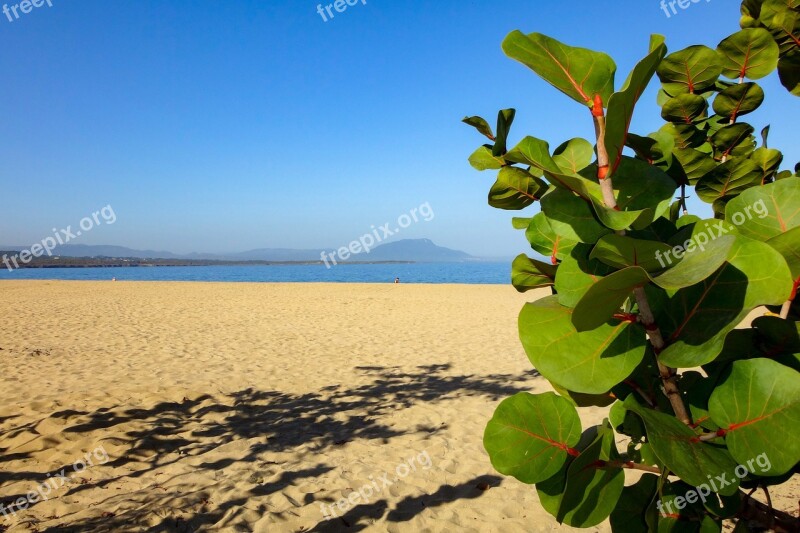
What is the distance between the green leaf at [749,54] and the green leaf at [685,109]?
96 millimetres

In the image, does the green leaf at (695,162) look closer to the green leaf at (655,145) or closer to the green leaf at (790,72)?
the green leaf at (655,145)

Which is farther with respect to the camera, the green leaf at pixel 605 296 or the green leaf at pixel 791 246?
the green leaf at pixel 791 246

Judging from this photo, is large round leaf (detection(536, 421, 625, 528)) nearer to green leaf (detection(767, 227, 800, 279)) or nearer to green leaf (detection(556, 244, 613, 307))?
green leaf (detection(556, 244, 613, 307))

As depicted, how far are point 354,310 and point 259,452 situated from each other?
45.8ft

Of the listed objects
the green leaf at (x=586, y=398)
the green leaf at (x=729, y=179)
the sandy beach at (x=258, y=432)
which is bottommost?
the sandy beach at (x=258, y=432)

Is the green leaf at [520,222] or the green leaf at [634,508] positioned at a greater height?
the green leaf at [520,222]

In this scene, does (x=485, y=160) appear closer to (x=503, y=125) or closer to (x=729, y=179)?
(x=503, y=125)

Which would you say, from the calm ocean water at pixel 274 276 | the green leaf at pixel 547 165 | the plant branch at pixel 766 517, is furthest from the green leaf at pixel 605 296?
the calm ocean water at pixel 274 276

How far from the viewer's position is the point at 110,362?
9.12 m

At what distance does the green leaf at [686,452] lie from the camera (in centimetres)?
66

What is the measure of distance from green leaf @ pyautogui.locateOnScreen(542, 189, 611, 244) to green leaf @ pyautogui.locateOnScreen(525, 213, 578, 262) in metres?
0.24

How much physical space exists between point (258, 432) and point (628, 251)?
578 cm

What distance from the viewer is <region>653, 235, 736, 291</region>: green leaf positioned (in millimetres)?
523

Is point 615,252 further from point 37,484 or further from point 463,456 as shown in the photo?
point 37,484
